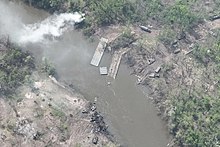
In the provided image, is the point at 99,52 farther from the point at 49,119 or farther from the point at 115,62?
the point at 49,119

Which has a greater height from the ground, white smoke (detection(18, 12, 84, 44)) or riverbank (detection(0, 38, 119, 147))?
white smoke (detection(18, 12, 84, 44))

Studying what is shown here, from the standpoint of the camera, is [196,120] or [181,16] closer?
[196,120]

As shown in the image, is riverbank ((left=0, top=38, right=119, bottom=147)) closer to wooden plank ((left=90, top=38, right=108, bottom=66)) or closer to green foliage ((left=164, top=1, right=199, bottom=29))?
wooden plank ((left=90, top=38, right=108, bottom=66))

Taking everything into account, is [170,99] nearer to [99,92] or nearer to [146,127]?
[146,127]

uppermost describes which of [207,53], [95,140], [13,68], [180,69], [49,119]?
[207,53]

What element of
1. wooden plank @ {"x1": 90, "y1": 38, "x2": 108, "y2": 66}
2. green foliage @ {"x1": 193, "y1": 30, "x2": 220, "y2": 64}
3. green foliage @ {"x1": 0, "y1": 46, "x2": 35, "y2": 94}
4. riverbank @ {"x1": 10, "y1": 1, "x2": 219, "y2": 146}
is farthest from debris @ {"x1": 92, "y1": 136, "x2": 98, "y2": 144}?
green foliage @ {"x1": 193, "y1": 30, "x2": 220, "y2": 64}

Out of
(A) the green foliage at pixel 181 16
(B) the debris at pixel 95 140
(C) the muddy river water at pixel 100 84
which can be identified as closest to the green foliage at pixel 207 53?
(A) the green foliage at pixel 181 16

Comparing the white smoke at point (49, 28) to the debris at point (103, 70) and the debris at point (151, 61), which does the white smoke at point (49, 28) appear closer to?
the debris at point (103, 70)

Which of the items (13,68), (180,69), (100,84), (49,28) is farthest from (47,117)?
(180,69)
